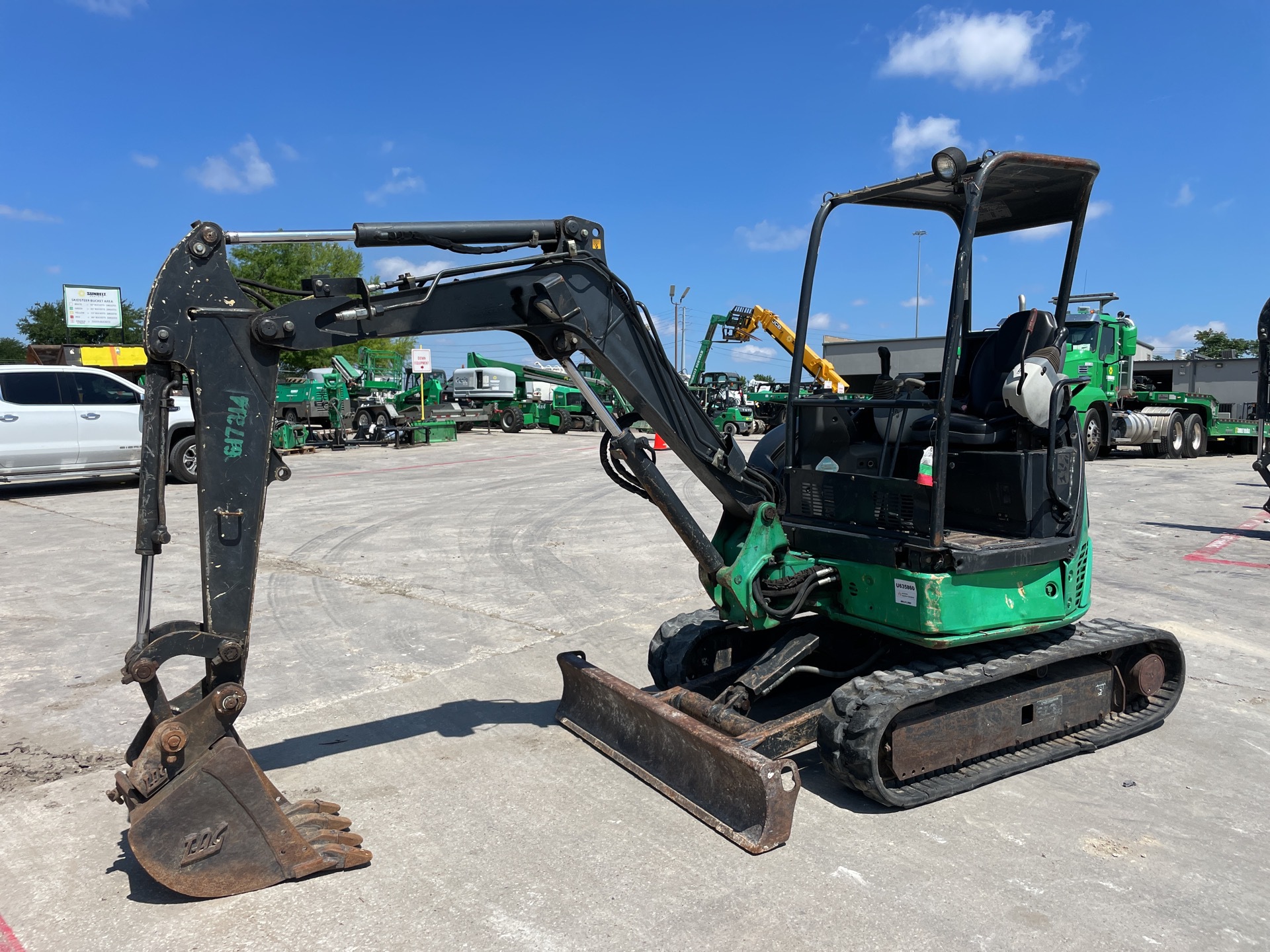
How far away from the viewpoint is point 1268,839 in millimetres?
3959

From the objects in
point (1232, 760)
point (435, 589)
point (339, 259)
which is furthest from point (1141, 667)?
point (339, 259)

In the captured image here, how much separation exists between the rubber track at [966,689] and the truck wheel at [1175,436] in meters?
20.2

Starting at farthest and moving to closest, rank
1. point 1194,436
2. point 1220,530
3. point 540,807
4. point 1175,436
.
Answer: point 1194,436 → point 1175,436 → point 1220,530 → point 540,807

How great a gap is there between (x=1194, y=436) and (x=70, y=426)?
24.6m

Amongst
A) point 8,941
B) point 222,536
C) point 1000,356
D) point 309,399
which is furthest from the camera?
point 309,399

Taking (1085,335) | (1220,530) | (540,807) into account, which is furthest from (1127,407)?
(540,807)

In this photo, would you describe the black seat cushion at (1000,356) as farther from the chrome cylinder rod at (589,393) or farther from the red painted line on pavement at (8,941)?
the red painted line on pavement at (8,941)

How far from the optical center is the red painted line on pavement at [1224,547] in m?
9.64

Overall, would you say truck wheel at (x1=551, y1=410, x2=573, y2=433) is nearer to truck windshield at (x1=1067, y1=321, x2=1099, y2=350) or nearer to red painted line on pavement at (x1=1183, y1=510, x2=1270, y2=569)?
truck windshield at (x1=1067, y1=321, x2=1099, y2=350)

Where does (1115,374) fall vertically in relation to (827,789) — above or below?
above

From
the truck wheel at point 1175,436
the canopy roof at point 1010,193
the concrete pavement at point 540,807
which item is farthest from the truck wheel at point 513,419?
the canopy roof at point 1010,193

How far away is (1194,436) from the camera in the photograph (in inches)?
926

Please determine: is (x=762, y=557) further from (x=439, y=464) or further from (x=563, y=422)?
(x=563, y=422)

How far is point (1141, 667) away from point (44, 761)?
19.4ft
